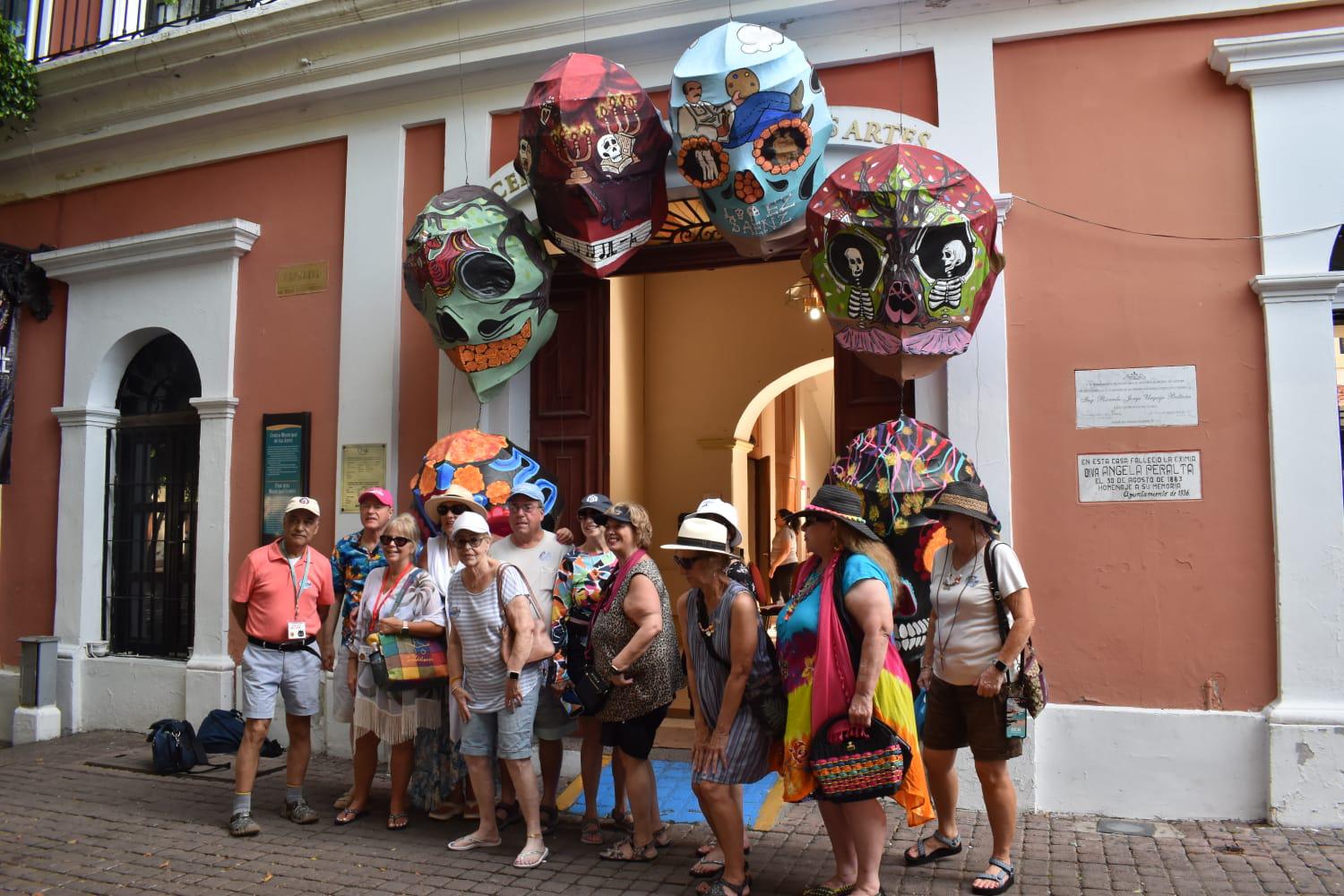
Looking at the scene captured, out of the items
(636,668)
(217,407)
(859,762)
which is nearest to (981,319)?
(636,668)

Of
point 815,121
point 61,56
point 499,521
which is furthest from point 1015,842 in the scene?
point 61,56

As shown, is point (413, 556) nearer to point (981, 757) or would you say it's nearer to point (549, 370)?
point (549, 370)

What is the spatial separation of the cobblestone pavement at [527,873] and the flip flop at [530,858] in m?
0.05

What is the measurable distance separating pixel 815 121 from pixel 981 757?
335 centimetres

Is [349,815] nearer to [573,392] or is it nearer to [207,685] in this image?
[207,685]

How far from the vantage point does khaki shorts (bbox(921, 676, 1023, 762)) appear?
439 centimetres

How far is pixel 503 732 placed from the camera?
5.10 metres

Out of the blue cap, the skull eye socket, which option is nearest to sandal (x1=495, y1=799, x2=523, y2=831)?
the blue cap

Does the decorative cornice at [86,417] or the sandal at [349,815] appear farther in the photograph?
the decorative cornice at [86,417]

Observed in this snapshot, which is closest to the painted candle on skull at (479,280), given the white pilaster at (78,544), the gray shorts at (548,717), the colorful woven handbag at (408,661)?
the colorful woven handbag at (408,661)

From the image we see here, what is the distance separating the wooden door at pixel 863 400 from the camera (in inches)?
254

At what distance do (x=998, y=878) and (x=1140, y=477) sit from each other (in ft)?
7.90

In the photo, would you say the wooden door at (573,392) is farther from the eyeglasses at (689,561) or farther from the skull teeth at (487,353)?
the eyeglasses at (689,561)

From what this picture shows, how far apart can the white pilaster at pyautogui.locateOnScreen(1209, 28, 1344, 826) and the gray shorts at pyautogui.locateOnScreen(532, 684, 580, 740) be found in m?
3.59
